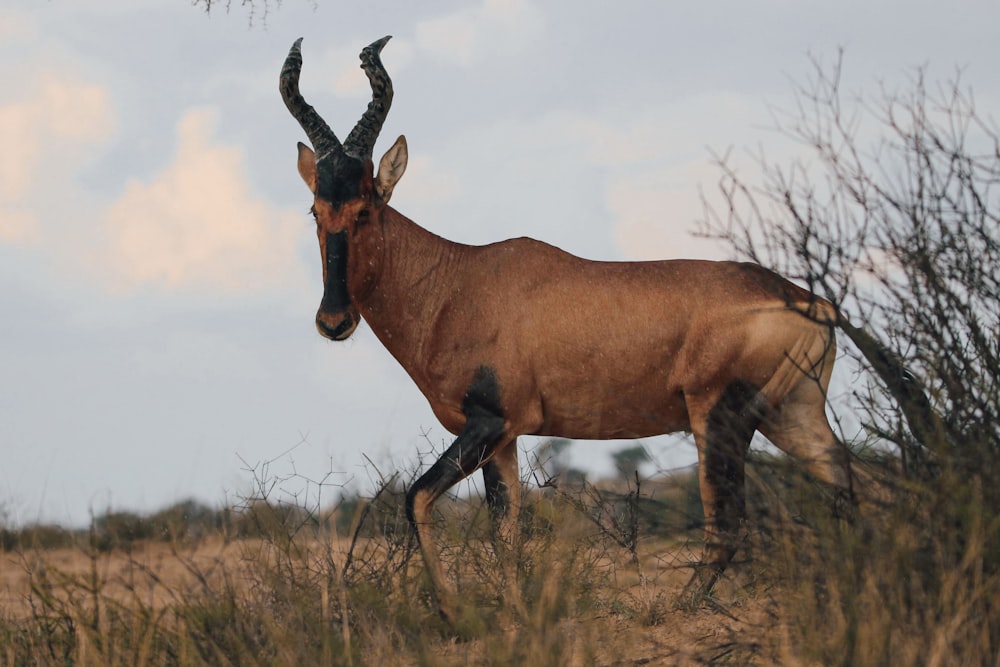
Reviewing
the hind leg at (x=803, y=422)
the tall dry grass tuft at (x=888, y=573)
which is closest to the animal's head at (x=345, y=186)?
the hind leg at (x=803, y=422)

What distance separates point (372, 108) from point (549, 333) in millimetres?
2017

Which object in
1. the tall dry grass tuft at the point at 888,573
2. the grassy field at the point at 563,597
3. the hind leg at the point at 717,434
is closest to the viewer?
the tall dry grass tuft at the point at 888,573

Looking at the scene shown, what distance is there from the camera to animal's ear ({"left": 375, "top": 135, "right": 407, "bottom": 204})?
8.59 meters

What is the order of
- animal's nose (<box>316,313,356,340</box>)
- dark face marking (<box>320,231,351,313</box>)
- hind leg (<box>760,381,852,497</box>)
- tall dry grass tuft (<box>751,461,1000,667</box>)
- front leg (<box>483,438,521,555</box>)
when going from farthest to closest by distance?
hind leg (<box>760,381,852,497</box>) < front leg (<box>483,438,521,555</box>) < dark face marking (<box>320,231,351,313</box>) < animal's nose (<box>316,313,356,340</box>) < tall dry grass tuft (<box>751,461,1000,667</box>)

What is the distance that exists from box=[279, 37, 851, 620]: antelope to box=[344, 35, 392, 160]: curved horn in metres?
0.01

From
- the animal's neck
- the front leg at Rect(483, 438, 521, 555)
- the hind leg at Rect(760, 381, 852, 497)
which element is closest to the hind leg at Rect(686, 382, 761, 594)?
the hind leg at Rect(760, 381, 852, 497)

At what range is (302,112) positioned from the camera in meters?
8.87

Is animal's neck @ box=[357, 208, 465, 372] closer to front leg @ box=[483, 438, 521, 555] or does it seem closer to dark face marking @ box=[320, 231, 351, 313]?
dark face marking @ box=[320, 231, 351, 313]

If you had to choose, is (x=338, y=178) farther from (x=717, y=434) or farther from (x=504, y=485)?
(x=717, y=434)

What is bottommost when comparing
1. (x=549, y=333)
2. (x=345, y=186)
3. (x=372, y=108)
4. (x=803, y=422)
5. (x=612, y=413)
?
(x=803, y=422)

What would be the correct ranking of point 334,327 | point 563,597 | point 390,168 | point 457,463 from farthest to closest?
point 390,168
point 334,327
point 457,463
point 563,597

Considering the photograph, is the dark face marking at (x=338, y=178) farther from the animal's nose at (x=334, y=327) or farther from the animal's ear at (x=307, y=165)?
the animal's nose at (x=334, y=327)

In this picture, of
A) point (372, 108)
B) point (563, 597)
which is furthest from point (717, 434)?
point (372, 108)

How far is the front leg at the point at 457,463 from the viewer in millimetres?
7469
